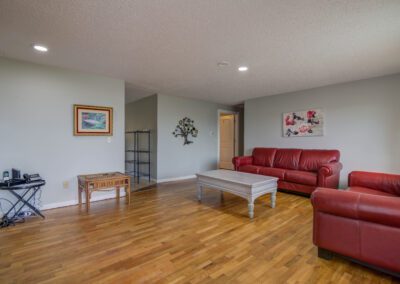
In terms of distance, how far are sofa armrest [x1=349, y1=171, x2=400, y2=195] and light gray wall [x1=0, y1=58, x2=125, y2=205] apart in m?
4.18

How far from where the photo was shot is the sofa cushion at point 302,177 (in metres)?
3.78

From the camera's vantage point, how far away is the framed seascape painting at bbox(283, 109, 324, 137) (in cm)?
455

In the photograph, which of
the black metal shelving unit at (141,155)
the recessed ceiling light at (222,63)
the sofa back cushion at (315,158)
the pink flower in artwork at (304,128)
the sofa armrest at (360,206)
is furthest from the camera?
the black metal shelving unit at (141,155)

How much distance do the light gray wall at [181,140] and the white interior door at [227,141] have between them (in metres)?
0.67

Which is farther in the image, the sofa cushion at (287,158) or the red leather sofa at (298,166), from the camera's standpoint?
the sofa cushion at (287,158)

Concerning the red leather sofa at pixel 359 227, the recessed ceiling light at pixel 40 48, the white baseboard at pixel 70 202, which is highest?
the recessed ceiling light at pixel 40 48

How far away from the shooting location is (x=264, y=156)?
512 centimetres

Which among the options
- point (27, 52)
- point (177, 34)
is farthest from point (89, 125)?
point (177, 34)

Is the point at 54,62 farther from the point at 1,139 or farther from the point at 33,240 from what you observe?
the point at 33,240

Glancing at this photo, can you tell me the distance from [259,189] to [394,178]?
181 cm

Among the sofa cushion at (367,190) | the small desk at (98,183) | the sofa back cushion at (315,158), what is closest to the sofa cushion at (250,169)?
the sofa back cushion at (315,158)

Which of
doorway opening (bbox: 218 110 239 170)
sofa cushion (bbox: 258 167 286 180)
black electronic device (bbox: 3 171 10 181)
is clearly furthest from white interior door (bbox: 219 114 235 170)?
black electronic device (bbox: 3 171 10 181)

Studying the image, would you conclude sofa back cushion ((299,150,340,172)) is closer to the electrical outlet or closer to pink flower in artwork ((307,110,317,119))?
pink flower in artwork ((307,110,317,119))

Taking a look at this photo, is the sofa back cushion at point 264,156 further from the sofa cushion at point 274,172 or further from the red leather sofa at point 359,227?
the red leather sofa at point 359,227
